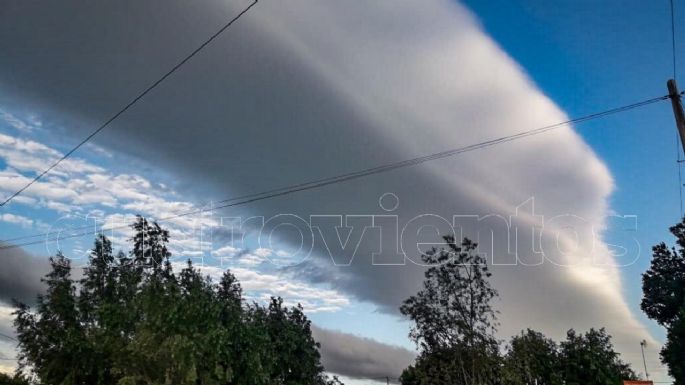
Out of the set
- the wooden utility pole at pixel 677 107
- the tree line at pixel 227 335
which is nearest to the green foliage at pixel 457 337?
the tree line at pixel 227 335

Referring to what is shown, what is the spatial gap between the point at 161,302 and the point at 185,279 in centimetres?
1156

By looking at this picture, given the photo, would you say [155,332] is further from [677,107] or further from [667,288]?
[667,288]

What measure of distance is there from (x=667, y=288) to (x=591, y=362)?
10568 millimetres

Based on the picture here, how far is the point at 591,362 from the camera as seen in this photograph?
53812 millimetres

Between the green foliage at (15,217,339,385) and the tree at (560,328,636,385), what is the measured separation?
Result: 26.6m

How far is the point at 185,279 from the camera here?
37375 millimetres

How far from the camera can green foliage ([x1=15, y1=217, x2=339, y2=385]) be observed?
82.1 feet

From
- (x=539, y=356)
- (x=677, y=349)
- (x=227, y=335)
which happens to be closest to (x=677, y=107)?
(x=227, y=335)

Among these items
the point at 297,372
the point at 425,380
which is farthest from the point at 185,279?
the point at 425,380

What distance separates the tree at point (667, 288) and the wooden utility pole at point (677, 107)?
4029 cm

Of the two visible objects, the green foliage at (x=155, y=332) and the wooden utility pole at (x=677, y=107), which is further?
the green foliage at (x=155, y=332)

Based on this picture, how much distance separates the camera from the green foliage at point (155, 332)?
82.1 feet

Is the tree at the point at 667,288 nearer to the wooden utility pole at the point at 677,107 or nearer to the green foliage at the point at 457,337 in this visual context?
the green foliage at the point at 457,337

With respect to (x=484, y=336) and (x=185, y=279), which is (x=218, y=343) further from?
(x=484, y=336)
